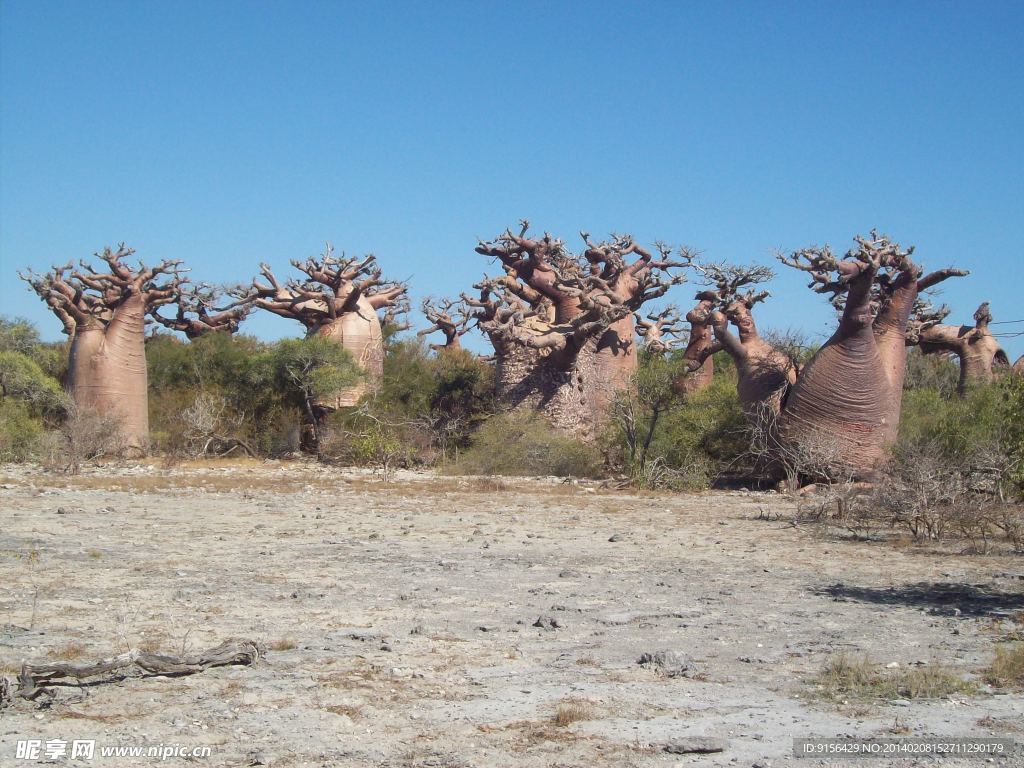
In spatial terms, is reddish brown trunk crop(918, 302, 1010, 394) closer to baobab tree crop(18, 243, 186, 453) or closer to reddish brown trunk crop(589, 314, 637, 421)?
reddish brown trunk crop(589, 314, 637, 421)

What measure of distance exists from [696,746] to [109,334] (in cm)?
1723

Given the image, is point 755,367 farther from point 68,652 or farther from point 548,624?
point 68,652

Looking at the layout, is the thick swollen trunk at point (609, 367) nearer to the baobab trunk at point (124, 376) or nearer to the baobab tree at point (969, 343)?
the baobab tree at point (969, 343)

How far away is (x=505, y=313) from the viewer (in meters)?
19.3

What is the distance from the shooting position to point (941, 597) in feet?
23.1

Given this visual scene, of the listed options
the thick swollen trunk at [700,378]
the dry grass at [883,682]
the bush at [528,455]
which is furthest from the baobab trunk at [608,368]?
the dry grass at [883,682]

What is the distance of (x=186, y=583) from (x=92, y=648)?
6.03ft

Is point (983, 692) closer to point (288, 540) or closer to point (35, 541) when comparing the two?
point (288, 540)

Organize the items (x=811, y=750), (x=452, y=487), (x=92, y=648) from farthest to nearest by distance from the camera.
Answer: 1. (x=452, y=487)
2. (x=92, y=648)
3. (x=811, y=750)

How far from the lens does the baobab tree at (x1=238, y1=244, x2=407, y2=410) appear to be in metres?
21.7

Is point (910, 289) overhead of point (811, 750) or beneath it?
overhead

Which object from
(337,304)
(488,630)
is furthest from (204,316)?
(488,630)

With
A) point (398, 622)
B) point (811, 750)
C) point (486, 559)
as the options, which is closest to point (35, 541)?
point (486, 559)

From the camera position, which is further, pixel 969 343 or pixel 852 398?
pixel 969 343
